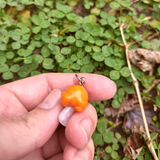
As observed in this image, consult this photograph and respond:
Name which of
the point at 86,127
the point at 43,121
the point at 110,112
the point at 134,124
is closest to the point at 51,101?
the point at 43,121

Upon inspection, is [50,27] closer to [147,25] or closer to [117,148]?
[147,25]

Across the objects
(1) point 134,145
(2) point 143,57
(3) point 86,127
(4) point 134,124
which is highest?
(2) point 143,57

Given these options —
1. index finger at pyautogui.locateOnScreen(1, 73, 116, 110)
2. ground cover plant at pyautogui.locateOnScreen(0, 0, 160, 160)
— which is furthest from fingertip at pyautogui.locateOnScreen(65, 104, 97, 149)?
ground cover plant at pyautogui.locateOnScreen(0, 0, 160, 160)

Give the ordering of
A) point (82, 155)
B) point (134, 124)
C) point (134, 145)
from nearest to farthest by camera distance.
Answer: point (82, 155) → point (134, 145) → point (134, 124)

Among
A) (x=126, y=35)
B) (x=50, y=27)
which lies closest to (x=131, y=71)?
(x=126, y=35)

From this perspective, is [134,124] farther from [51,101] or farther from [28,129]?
[28,129]

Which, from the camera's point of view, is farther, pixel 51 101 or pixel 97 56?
pixel 97 56

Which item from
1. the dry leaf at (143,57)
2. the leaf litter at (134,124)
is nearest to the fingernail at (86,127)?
the leaf litter at (134,124)
